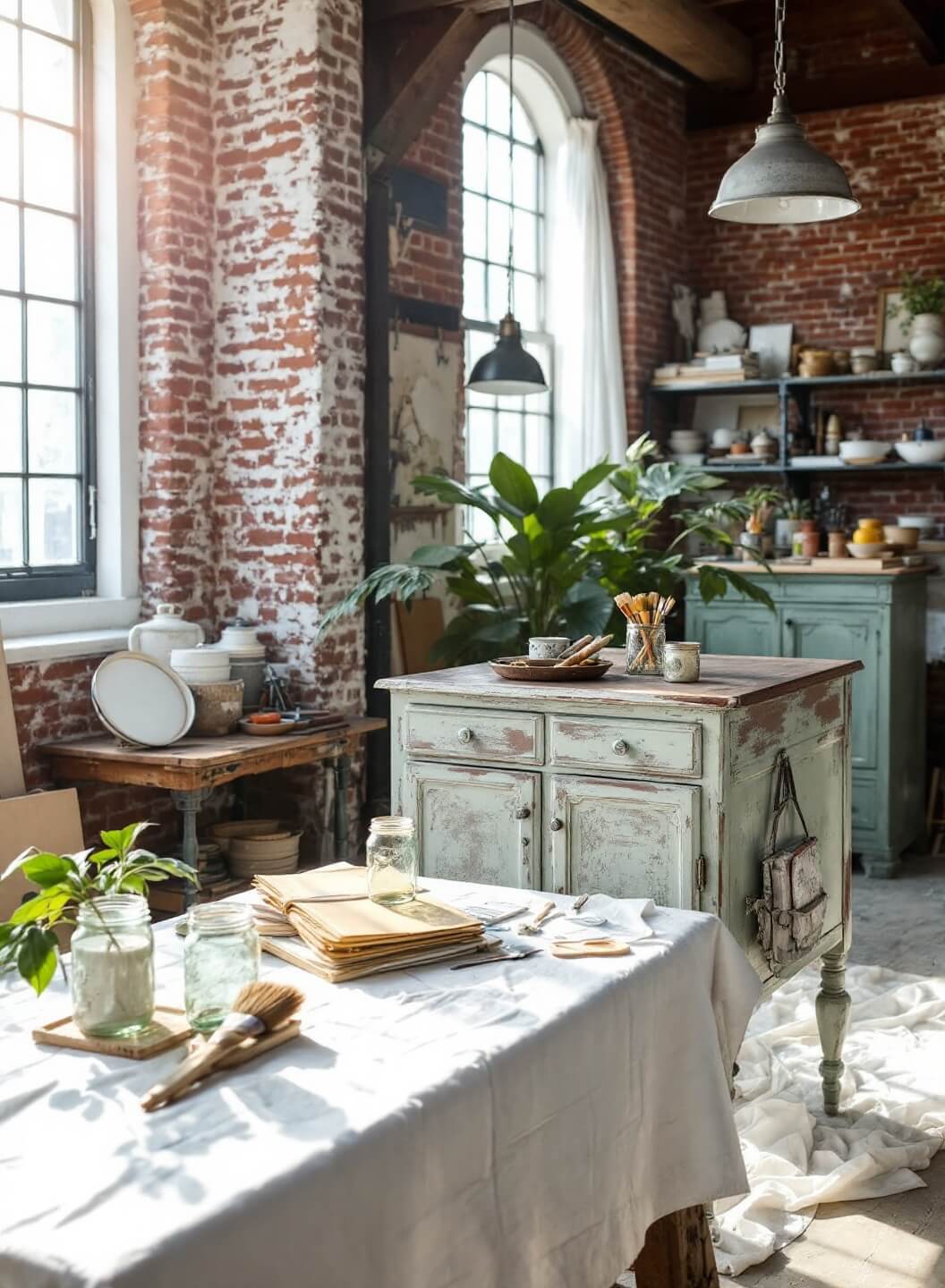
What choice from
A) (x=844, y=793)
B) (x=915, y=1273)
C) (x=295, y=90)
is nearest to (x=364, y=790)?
(x=844, y=793)

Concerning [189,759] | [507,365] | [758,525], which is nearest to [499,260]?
[507,365]

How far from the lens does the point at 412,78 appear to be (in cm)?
536

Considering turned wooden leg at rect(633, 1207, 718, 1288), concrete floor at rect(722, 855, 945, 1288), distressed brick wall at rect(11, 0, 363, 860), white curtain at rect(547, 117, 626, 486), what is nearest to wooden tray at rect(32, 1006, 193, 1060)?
turned wooden leg at rect(633, 1207, 718, 1288)

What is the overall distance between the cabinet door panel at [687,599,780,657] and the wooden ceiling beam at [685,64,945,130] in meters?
2.98

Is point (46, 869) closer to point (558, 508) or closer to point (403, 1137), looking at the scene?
point (403, 1137)

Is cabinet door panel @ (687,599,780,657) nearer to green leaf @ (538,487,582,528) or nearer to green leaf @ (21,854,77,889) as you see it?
green leaf @ (538,487,582,528)

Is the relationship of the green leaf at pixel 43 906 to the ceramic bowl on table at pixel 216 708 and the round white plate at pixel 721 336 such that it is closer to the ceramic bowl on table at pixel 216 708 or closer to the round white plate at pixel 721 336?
the ceramic bowl on table at pixel 216 708

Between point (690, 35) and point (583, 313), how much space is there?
1494 mm

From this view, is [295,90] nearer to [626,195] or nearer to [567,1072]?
[626,195]

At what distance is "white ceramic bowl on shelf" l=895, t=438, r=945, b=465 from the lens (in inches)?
278

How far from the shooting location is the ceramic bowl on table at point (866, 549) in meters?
6.58

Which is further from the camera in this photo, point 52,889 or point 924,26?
point 924,26

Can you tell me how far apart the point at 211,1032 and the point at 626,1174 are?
69 cm

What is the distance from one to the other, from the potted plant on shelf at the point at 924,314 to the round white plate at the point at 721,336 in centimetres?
88
